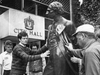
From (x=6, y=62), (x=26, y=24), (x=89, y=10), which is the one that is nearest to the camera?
(x=6, y=62)

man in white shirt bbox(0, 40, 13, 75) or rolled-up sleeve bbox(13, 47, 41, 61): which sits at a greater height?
rolled-up sleeve bbox(13, 47, 41, 61)

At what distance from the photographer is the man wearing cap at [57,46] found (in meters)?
2.76

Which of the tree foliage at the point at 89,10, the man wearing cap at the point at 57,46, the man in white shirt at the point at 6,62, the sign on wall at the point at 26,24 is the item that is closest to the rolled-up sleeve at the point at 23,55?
the man wearing cap at the point at 57,46

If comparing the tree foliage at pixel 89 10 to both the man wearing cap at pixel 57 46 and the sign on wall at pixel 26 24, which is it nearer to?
the man wearing cap at pixel 57 46

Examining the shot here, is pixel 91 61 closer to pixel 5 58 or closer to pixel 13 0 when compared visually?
pixel 5 58

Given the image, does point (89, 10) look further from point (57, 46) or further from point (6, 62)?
point (57, 46)

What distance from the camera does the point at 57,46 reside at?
9.23 feet

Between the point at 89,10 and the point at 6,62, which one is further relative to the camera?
the point at 89,10

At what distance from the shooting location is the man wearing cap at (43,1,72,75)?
9.06 feet

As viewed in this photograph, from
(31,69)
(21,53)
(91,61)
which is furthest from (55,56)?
(31,69)

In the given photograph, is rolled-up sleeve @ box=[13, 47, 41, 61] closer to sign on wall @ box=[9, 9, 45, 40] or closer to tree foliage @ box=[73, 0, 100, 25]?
tree foliage @ box=[73, 0, 100, 25]

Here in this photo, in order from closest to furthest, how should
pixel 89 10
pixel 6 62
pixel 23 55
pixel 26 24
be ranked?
pixel 23 55
pixel 6 62
pixel 89 10
pixel 26 24

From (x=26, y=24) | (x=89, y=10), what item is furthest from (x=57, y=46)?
(x=26, y=24)

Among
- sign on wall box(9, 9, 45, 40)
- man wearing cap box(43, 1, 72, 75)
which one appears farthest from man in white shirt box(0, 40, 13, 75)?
man wearing cap box(43, 1, 72, 75)
